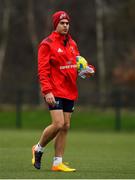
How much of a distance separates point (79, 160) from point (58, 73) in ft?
10.1

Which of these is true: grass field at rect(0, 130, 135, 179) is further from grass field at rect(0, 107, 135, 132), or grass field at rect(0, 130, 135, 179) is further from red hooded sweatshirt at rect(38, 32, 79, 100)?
grass field at rect(0, 107, 135, 132)

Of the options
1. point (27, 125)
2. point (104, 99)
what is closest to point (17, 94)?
point (27, 125)

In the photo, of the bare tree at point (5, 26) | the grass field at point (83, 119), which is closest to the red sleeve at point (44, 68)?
the grass field at point (83, 119)

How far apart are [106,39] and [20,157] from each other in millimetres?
39614

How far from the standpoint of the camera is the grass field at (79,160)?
1137cm

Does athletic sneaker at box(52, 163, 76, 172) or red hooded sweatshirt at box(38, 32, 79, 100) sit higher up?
red hooded sweatshirt at box(38, 32, 79, 100)

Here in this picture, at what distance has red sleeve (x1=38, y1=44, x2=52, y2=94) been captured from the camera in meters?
11.9

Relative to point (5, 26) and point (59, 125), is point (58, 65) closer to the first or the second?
point (59, 125)

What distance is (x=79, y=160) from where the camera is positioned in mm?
14719

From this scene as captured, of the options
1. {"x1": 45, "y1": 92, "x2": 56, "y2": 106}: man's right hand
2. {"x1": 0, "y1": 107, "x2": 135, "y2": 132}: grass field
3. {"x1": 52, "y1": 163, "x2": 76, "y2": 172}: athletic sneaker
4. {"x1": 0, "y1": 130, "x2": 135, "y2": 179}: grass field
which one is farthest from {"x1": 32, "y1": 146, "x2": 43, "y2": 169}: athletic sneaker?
{"x1": 0, "y1": 107, "x2": 135, "y2": 132}: grass field

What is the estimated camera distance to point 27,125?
32656 mm

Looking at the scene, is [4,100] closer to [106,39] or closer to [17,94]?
[17,94]

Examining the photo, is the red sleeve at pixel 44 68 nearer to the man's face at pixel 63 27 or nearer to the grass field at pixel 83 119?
the man's face at pixel 63 27

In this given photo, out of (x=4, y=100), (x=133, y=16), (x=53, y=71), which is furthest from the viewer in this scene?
(x=133, y=16)
